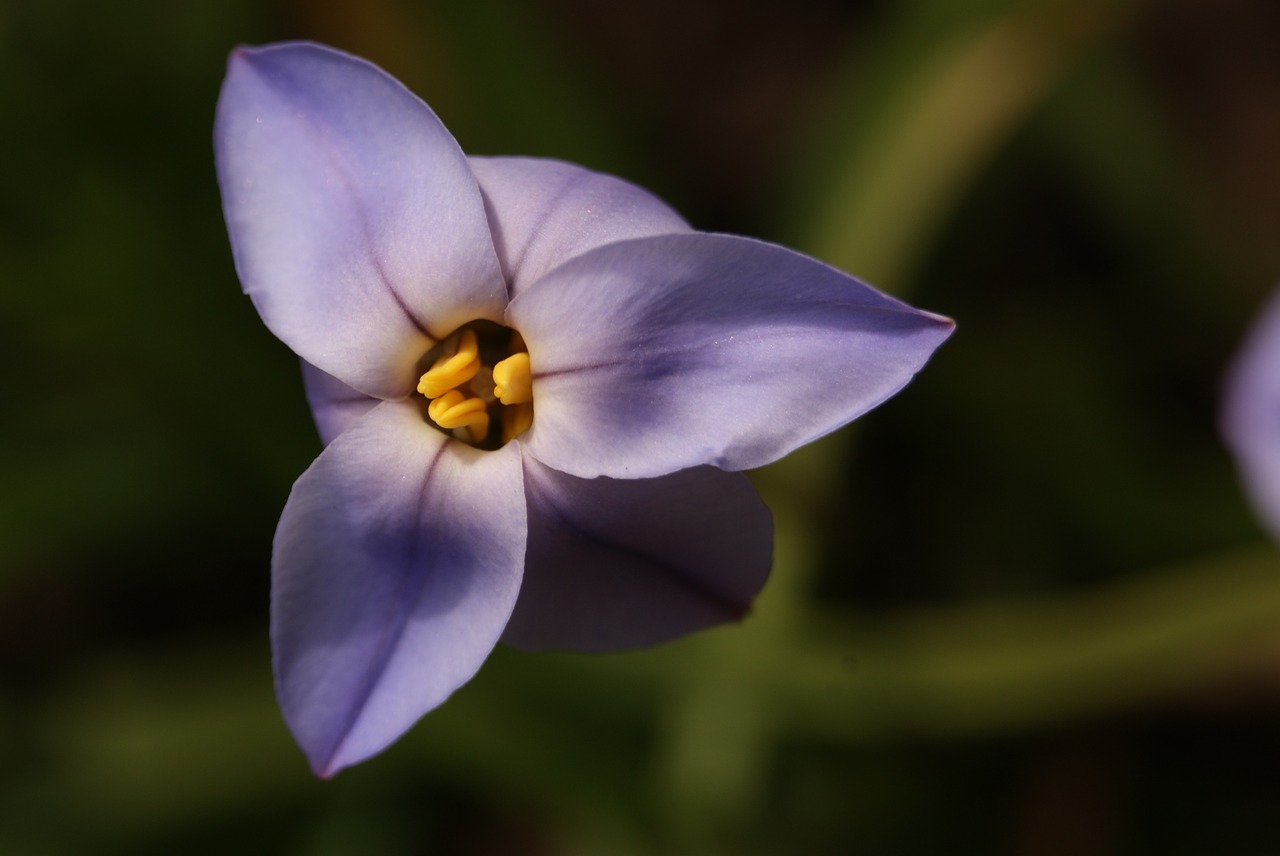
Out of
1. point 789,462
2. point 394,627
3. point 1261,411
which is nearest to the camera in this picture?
point 394,627

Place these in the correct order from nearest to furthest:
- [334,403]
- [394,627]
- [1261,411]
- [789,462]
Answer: [394,627] → [334,403] → [1261,411] → [789,462]

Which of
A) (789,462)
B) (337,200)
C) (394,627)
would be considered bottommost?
(789,462)

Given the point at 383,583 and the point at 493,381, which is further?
the point at 493,381

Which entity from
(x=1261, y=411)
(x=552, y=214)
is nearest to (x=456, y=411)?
(x=552, y=214)

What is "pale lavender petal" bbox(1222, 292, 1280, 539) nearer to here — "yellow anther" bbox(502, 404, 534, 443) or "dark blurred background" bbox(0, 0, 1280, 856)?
"dark blurred background" bbox(0, 0, 1280, 856)

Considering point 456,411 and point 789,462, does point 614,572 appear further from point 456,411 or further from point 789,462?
point 789,462

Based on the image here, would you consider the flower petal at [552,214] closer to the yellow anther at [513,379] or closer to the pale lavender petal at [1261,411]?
the yellow anther at [513,379]

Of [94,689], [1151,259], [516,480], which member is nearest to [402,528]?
[516,480]

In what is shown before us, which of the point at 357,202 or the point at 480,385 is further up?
the point at 357,202

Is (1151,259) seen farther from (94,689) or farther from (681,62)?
(94,689)
